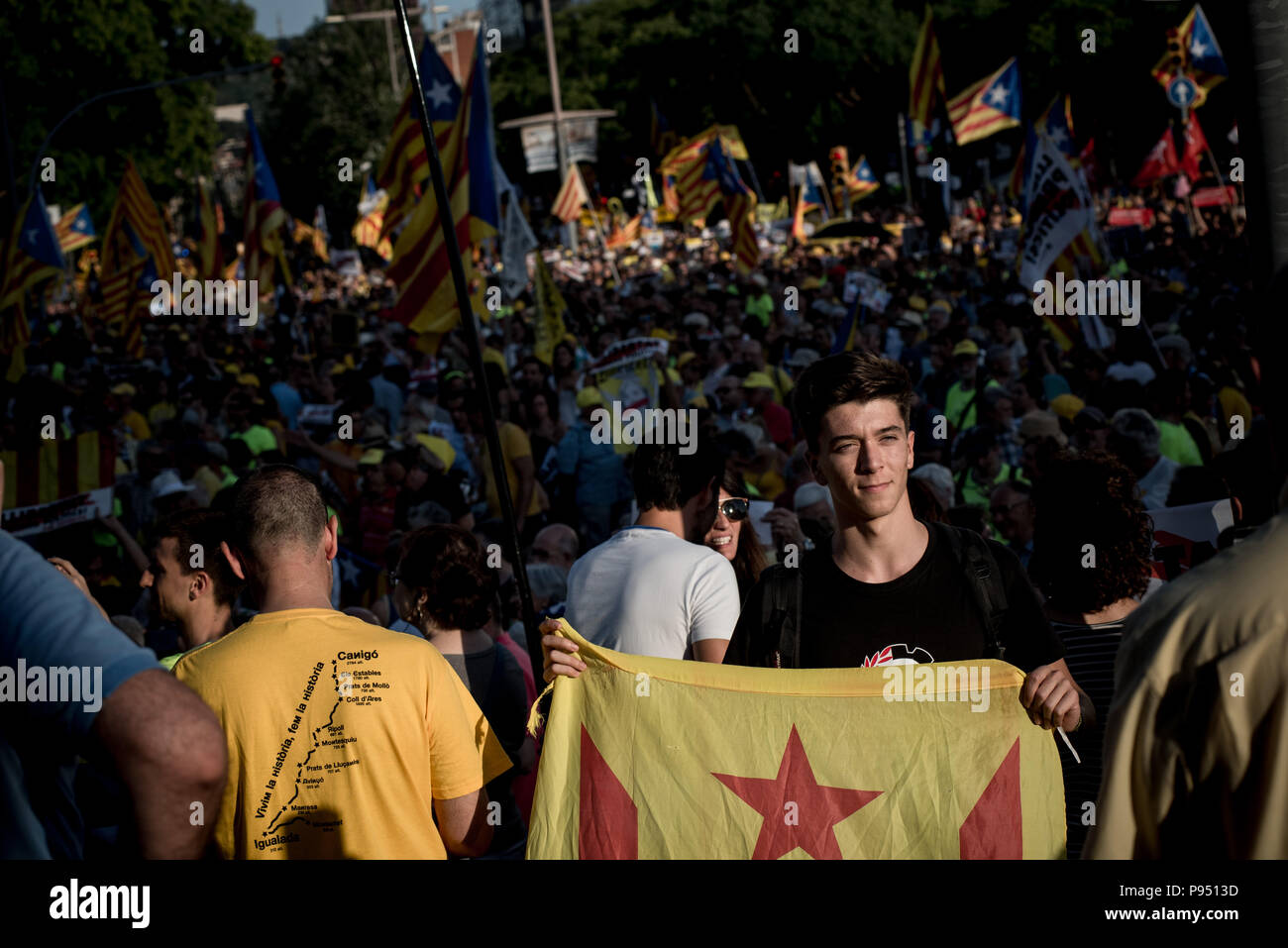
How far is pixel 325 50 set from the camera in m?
75.0

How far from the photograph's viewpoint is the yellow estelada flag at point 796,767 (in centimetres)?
294

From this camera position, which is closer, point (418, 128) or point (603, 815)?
point (603, 815)

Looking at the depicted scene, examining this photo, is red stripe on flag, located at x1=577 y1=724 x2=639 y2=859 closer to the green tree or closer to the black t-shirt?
the black t-shirt

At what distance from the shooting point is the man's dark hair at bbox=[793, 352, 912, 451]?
3.32 meters

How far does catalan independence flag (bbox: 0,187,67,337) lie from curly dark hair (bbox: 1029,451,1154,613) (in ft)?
A: 42.2

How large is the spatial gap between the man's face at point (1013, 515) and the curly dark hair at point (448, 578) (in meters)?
3.04

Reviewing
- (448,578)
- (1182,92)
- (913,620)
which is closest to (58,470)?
(448,578)

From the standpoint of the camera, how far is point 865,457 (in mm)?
3262

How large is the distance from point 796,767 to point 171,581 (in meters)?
1.89

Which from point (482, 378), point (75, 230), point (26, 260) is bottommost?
point (482, 378)

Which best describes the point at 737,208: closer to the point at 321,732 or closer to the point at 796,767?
the point at 796,767

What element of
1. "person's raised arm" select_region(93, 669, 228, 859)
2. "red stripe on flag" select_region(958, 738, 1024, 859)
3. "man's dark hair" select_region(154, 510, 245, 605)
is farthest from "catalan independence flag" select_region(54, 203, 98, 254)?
"person's raised arm" select_region(93, 669, 228, 859)

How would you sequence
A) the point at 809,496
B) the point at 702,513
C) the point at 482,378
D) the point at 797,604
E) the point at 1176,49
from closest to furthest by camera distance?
the point at 797,604 < the point at 482,378 < the point at 702,513 < the point at 809,496 < the point at 1176,49

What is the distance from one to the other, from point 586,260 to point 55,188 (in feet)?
51.9
